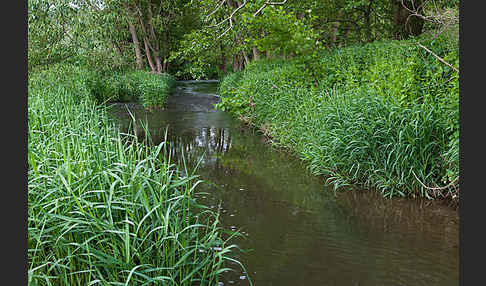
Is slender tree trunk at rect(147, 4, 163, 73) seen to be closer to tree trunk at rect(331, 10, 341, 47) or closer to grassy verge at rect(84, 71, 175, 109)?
grassy verge at rect(84, 71, 175, 109)

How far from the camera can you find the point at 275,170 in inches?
248

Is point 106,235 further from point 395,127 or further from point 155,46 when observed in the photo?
point 155,46

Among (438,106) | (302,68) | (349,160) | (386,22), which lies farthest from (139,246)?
(386,22)

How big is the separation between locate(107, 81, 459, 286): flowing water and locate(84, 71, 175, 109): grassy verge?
7.41 m

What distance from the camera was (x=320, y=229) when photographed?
409 centimetres

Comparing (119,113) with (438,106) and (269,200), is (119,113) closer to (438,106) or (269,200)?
(269,200)

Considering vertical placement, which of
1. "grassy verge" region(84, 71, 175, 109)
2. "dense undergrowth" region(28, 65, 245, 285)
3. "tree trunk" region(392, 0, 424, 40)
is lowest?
"dense undergrowth" region(28, 65, 245, 285)

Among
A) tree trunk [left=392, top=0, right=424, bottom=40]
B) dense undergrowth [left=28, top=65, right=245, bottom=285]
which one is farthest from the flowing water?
tree trunk [left=392, top=0, right=424, bottom=40]

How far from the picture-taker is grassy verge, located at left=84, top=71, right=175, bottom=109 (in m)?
13.0

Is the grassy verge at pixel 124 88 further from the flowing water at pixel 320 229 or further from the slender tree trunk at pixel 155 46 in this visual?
the slender tree trunk at pixel 155 46

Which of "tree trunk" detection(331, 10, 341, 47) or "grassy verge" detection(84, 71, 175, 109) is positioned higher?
"tree trunk" detection(331, 10, 341, 47)

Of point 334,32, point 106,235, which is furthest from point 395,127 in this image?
point 334,32

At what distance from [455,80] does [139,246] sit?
4096 millimetres

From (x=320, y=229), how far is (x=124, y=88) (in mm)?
12364
